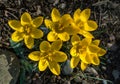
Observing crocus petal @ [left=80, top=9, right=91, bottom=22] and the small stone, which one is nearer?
crocus petal @ [left=80, top=9, right=91, bottom=22]

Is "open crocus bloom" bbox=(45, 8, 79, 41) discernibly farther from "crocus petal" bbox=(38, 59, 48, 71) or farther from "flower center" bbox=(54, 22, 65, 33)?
"crocus petal" bbox=(38, 59, 48, 71)

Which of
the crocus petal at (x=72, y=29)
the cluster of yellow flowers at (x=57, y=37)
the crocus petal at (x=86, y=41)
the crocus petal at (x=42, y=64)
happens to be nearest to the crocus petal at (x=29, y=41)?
the cluster of yellow flowers at (x=57, y=37)

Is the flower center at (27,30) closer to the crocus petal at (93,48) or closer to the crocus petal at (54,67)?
the crocus petal at (54,67)

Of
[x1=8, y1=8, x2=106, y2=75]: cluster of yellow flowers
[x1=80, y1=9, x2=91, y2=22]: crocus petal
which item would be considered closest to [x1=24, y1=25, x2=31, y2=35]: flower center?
[x1=8, y1=8, x2=106, y2=75]: cluster of yellow flowers

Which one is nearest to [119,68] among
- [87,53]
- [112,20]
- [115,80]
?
[115,80]

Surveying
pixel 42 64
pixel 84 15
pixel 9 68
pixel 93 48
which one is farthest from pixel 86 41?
pixel 9 68

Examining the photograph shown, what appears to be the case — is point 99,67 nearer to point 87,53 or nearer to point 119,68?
point 119,68

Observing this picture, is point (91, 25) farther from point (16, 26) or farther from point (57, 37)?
point (16, 26)
